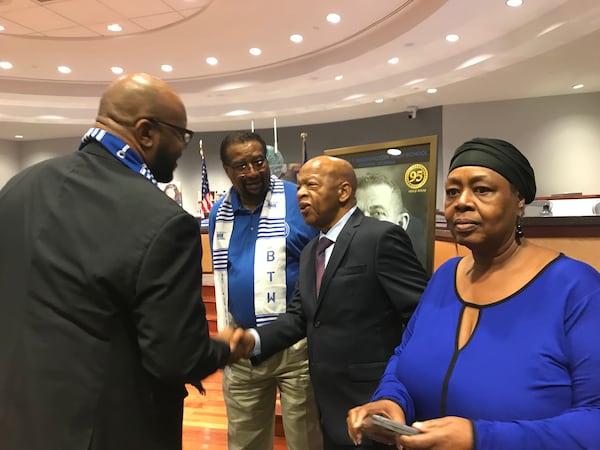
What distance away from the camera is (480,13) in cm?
672

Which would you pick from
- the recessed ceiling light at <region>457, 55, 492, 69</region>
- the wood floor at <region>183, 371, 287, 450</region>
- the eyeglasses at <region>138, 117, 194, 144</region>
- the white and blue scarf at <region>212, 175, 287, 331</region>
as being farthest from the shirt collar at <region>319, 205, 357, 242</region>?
the recessed ceiling light at <region>457, 55, 492, 69</region>

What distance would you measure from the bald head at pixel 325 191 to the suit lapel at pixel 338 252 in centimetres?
11

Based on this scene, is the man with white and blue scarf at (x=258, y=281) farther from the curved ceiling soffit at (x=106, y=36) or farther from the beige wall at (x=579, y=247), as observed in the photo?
the curved ceiling soffit at (x=106, y=36)

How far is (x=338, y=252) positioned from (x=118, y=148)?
0.94 meters

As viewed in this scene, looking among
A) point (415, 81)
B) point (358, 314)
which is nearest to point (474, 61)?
point (415, 81)

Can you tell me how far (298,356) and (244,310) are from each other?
340mm

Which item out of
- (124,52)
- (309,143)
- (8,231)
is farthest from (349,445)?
(309,143)

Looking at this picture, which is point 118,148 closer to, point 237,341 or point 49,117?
point 237,341

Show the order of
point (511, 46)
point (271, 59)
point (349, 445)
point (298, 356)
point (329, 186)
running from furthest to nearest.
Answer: point (271, 59)
point (511, 46)
point (298, 356)
point (329, 186)
point (349, 445)

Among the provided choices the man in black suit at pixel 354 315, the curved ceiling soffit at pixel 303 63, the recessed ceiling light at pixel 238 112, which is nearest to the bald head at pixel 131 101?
the man in black suit at pixel 354 315

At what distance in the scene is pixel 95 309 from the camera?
3.83 ft

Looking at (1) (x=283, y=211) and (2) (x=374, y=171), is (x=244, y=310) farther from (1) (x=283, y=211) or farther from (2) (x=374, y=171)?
(2) (x=374, y=171)

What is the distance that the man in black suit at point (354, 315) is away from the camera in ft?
5.95

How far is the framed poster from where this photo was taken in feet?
8.02
